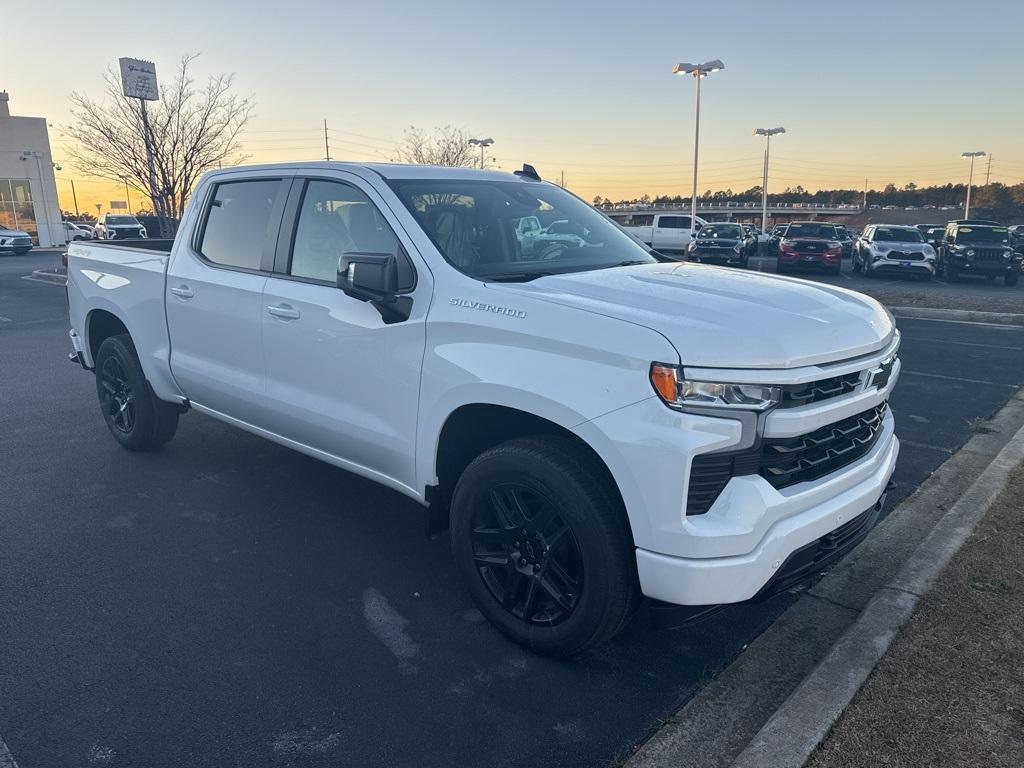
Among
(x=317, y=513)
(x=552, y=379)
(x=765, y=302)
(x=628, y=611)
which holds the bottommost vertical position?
(x=317, y=513)

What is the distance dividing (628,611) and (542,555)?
40 centimetres

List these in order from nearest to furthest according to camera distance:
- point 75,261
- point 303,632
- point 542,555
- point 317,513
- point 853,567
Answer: point 542,555 → point 303,632 → point 853,567 → point 317,513 → point 75,261

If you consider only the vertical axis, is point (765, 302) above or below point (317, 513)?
above

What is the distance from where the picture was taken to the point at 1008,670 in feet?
A: 9.41

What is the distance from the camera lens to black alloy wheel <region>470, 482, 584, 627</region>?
293 centimetres

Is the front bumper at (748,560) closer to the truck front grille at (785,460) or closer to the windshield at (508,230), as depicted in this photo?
the truck front grille at (785,460)

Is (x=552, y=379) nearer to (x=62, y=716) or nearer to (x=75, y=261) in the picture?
(x=62, y=716)

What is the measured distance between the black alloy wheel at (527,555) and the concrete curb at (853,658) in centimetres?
84

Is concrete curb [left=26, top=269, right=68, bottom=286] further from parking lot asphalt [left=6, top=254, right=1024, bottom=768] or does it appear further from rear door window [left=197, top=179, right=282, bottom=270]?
rear door window [left=197, top=179, right=282, bottom=270]

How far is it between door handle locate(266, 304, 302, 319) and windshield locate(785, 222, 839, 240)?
2400 centimetres

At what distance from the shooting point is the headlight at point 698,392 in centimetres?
249

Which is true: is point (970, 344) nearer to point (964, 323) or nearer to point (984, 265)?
point (964, 323)

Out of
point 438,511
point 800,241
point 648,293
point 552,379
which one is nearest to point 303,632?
point 438,511

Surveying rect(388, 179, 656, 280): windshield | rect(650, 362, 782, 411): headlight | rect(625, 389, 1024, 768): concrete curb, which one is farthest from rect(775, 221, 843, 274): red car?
rect(650, 362, 782, 411): headlight
